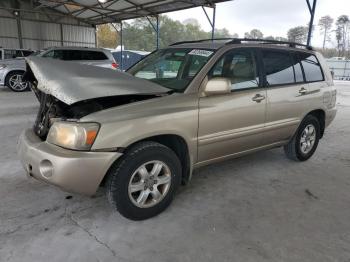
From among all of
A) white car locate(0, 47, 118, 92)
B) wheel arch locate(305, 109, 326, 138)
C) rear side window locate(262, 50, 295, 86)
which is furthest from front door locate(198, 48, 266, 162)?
white car locate(0, 47, 118, 92)

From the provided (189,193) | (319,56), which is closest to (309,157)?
(319,56)

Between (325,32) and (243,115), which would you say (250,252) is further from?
(325,32)

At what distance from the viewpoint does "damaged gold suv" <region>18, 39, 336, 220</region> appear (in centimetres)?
260

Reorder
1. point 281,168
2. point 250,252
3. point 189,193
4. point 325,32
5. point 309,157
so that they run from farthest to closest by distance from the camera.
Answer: point 325,32 → point 309,157 → point 281,168 → point 189,193 → point 250,252

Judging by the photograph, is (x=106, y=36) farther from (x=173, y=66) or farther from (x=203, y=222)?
(x=203, y=222)

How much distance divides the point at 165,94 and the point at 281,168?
227cm

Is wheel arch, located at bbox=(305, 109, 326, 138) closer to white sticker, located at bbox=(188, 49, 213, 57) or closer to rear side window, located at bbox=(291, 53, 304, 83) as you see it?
rear side window, located at bbox=(291, 53, 304, 83)

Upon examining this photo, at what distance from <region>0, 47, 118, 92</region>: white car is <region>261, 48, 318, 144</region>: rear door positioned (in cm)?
897

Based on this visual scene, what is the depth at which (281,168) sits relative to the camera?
4.45 m

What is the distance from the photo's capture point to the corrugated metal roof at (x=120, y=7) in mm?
14852

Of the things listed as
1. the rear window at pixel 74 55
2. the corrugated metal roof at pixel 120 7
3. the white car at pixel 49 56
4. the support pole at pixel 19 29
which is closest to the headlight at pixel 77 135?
the white car at pixel 49 56

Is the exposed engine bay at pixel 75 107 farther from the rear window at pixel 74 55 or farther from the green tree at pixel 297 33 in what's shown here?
the green tree at pixel 297 33

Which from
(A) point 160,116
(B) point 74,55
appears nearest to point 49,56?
(B) point 74,55

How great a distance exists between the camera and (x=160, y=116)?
287 cm
